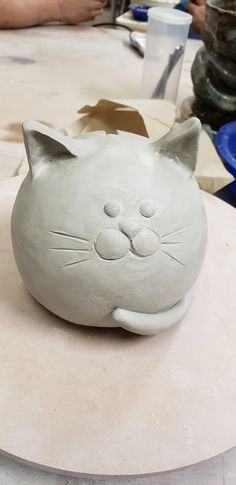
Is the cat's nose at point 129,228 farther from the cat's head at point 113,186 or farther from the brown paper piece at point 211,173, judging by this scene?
the brown paper piece at point 211,173

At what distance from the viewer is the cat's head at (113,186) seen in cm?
57

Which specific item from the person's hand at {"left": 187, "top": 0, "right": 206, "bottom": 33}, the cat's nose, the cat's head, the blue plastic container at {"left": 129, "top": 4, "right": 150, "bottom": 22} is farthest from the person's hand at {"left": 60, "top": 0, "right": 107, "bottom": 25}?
the cat's nose

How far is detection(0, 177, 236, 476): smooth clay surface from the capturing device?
1.71ft

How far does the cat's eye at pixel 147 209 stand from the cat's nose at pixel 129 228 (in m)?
0.02

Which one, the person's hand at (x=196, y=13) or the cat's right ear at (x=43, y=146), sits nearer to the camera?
the cat's right ear at (x=43, y=146)

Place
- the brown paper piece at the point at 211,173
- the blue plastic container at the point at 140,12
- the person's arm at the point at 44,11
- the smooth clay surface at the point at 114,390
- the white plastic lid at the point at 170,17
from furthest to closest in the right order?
the blue plastic container at the point at 140,12 < the person's arm at the point at 44,11 < the white plastic lid at the point at 170,17 < the brown paper piece at the point at 211,173 < the smooth clay surface at the point at 114,390

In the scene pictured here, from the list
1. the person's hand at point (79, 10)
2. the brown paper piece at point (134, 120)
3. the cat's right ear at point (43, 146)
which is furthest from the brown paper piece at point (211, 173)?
the person's hand at point (79, 10)

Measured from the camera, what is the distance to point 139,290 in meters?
0.58

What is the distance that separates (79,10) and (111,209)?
5.82 ft

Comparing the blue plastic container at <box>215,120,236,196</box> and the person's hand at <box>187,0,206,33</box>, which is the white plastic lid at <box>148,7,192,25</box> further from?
the person's hand at <box>187,0,206,33</box>

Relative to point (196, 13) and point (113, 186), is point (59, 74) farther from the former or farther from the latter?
point (113, 186)

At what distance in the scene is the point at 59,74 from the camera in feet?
5.35

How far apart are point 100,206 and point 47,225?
7 centimetres

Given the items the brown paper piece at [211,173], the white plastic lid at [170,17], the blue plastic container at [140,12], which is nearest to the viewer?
the brown paper piece at [211,173]
